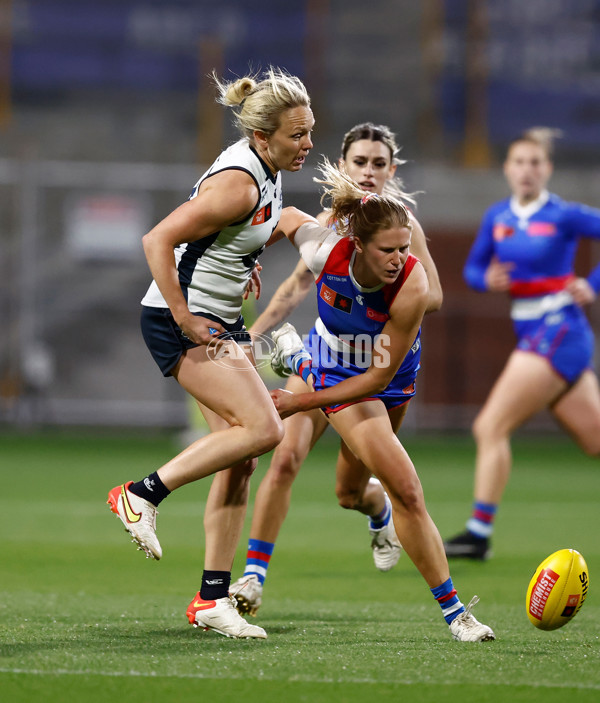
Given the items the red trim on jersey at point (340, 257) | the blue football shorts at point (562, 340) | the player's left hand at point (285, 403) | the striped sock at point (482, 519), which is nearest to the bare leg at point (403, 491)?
the player's left hand at point (285, 403)

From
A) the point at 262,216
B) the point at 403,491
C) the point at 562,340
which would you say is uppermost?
the point at 262,216

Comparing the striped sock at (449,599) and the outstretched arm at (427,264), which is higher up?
the outstretched arm at (427,264)

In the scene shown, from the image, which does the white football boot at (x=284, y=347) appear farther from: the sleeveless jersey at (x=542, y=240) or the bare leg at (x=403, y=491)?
the sleeveless jersey at (x=542, y=240)

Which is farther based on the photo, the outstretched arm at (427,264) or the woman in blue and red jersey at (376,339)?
the outstretched arm at (427,264)

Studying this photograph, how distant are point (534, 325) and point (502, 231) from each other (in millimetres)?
675

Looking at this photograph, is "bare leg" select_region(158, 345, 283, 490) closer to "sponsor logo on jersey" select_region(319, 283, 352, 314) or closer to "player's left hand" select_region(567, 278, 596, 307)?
"sponsor logo on jersey" select_region(319, 283, 352, 314)

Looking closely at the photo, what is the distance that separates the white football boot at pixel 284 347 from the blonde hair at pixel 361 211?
0.53 m

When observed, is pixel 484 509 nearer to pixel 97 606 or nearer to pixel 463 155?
pixel 97 606

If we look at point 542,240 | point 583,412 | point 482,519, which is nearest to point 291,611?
point 482,519

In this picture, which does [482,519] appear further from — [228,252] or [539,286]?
[228,252]

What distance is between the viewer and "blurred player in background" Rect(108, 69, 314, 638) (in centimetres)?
442

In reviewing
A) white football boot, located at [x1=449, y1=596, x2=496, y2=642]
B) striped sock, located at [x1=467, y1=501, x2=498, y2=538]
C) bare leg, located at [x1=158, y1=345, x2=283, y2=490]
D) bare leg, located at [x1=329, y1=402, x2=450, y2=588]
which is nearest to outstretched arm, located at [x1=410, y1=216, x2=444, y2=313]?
bare leg, located at [x1=329, y1=402, x2=450, y2=588]

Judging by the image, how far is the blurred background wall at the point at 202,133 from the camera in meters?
16.4

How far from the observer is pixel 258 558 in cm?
542
